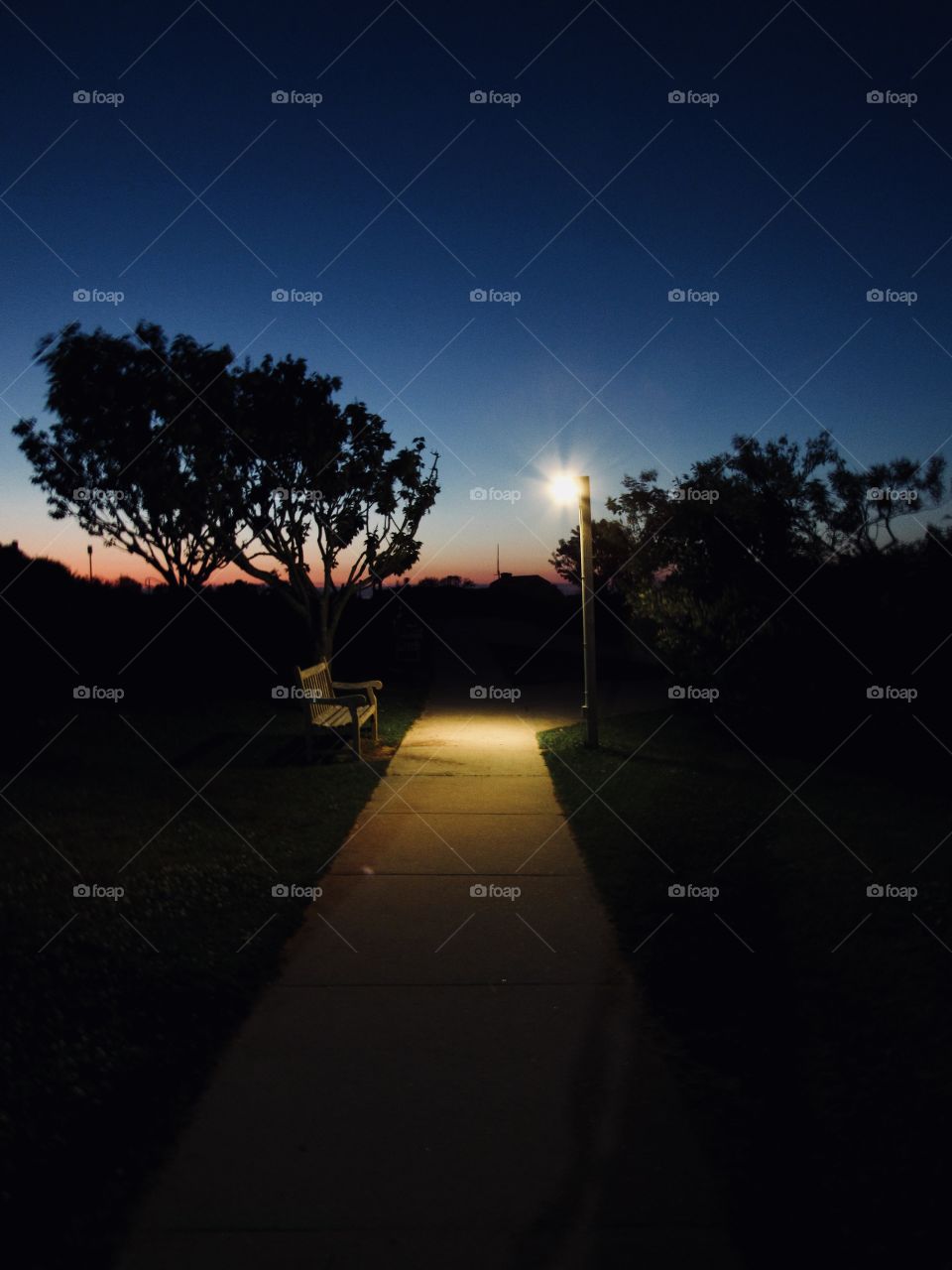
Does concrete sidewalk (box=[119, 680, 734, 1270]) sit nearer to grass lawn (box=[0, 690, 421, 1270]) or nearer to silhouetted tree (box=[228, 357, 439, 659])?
grass lawn (box=[0, 690, 421, 1270])

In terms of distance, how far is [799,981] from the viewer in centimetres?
478

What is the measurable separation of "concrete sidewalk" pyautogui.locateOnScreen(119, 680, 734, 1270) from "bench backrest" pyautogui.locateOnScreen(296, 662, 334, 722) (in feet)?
18.3

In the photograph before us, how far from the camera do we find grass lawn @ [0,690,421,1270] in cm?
320

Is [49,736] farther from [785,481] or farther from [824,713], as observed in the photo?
[785,481]

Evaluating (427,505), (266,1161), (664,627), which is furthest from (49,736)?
(266,1161)

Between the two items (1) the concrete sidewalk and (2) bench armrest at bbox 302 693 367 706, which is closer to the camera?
(1) the concrete sidewalk

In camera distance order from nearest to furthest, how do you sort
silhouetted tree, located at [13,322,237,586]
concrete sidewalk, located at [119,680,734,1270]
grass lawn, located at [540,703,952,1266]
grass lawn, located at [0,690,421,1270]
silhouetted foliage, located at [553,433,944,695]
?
concrete sidewalk, located at [119,680,734,1270]
grass lawn, located at [540,703,952,1266]
grass lawn, located at [0,690,421,1270]
silhouetted foliage, located at [553,433,944,695]
silhouetted tree, located at [13,322,237,586]

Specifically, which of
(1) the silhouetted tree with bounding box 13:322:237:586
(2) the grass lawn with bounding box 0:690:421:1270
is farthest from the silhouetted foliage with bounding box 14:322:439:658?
(2) the grass lawn with bounding box 0:690:421:1270

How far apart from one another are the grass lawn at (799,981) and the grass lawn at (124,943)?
210 cm

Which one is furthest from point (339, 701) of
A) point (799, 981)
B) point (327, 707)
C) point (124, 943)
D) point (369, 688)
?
point (799, 981)

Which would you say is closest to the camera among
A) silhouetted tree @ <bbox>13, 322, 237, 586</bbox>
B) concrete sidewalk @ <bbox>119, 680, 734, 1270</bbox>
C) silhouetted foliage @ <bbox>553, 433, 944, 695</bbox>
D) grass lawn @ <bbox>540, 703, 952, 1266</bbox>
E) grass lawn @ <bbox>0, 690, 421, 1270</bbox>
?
concrete sidewalk @ <bbox>119, 680, 734, 1270</bbox>

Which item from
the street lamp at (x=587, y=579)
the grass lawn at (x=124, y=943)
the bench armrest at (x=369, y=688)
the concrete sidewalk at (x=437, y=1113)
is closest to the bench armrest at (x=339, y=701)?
the bench armrest at (x=369, y=688)

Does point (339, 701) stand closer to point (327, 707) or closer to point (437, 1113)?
point (327, 707)

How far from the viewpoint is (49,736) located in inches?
510
